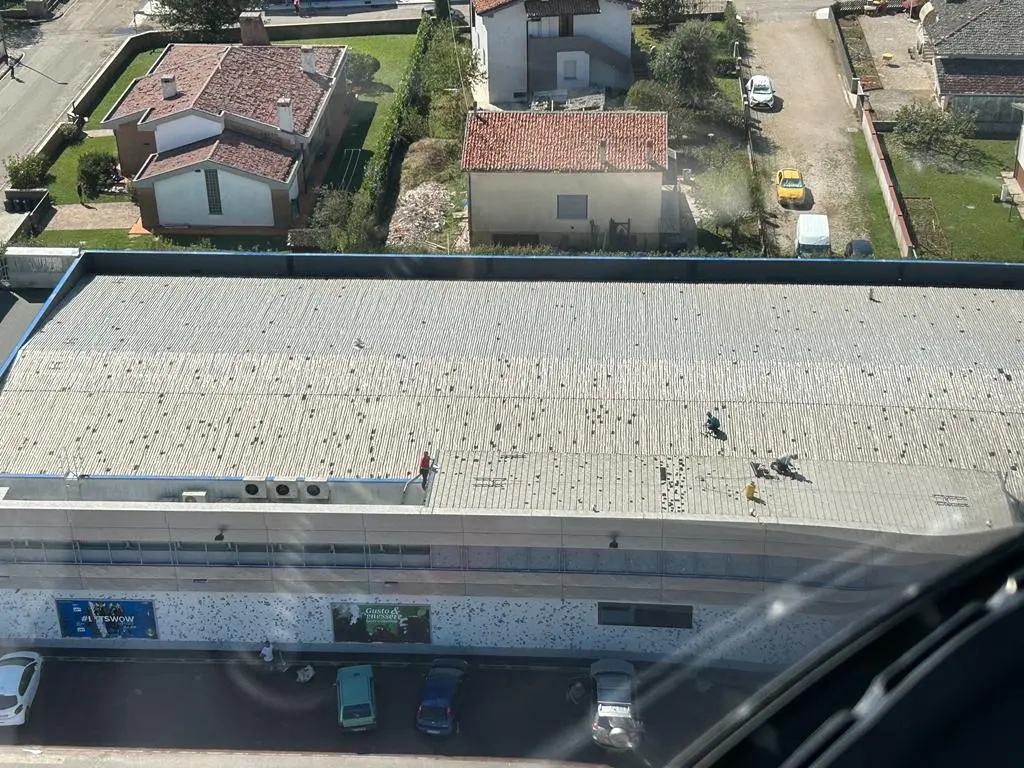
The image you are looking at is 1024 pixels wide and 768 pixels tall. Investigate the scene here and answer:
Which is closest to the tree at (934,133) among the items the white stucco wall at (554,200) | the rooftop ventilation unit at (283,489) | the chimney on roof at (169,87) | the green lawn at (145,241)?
the white stucco wall at (554,200)

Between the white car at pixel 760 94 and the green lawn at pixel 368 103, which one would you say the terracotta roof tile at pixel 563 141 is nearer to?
the green lawn at pixel 368 103

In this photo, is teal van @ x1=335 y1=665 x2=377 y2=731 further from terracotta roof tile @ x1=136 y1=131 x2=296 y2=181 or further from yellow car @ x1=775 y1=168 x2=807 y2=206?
yellow car @ x1=775 y1=168 x2=807 y2=206

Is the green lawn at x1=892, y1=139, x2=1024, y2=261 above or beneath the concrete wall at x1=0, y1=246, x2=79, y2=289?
beneath

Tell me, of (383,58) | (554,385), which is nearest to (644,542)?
(554,385)

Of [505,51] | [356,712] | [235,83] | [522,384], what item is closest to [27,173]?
[235,83]

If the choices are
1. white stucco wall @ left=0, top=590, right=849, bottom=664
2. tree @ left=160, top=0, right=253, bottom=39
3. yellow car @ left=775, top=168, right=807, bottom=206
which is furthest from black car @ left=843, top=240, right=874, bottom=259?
tree @ left=160, top=0, right=253, bottom=39

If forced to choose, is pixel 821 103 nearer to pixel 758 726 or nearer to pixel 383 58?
pixel 383 58
